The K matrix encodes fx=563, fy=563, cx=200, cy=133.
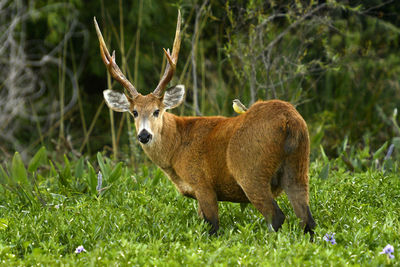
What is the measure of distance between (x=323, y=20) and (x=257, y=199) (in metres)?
3.83

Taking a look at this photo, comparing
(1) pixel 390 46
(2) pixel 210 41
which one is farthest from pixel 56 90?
(1) pixel 390 46

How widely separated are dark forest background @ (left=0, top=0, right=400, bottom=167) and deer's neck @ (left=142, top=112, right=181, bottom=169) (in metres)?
2.18

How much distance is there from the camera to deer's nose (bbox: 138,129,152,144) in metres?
5.06

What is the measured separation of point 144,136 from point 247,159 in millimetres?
1035

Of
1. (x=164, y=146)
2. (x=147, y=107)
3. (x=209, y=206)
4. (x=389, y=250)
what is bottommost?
(x=209, y=206)

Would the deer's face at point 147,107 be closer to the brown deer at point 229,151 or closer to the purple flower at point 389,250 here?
the brown deer at point 229,151

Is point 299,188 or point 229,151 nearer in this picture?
point 299,188

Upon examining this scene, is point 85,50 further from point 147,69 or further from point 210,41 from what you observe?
point 210,41

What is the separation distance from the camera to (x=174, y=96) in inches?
219

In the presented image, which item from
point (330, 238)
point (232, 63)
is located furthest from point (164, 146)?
point (232, 63)

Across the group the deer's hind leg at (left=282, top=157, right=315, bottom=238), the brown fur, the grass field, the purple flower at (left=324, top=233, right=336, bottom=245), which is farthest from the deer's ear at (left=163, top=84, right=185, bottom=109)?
the purple flower at (left=324, top=233, right=336, bottom=245)

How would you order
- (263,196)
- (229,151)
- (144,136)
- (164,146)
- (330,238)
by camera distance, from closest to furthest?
(330,238) → (263,196) → (229,151) → (144,136) → (164,146)

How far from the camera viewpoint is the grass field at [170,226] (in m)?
3.84

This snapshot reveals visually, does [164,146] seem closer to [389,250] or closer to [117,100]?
[117,100]
